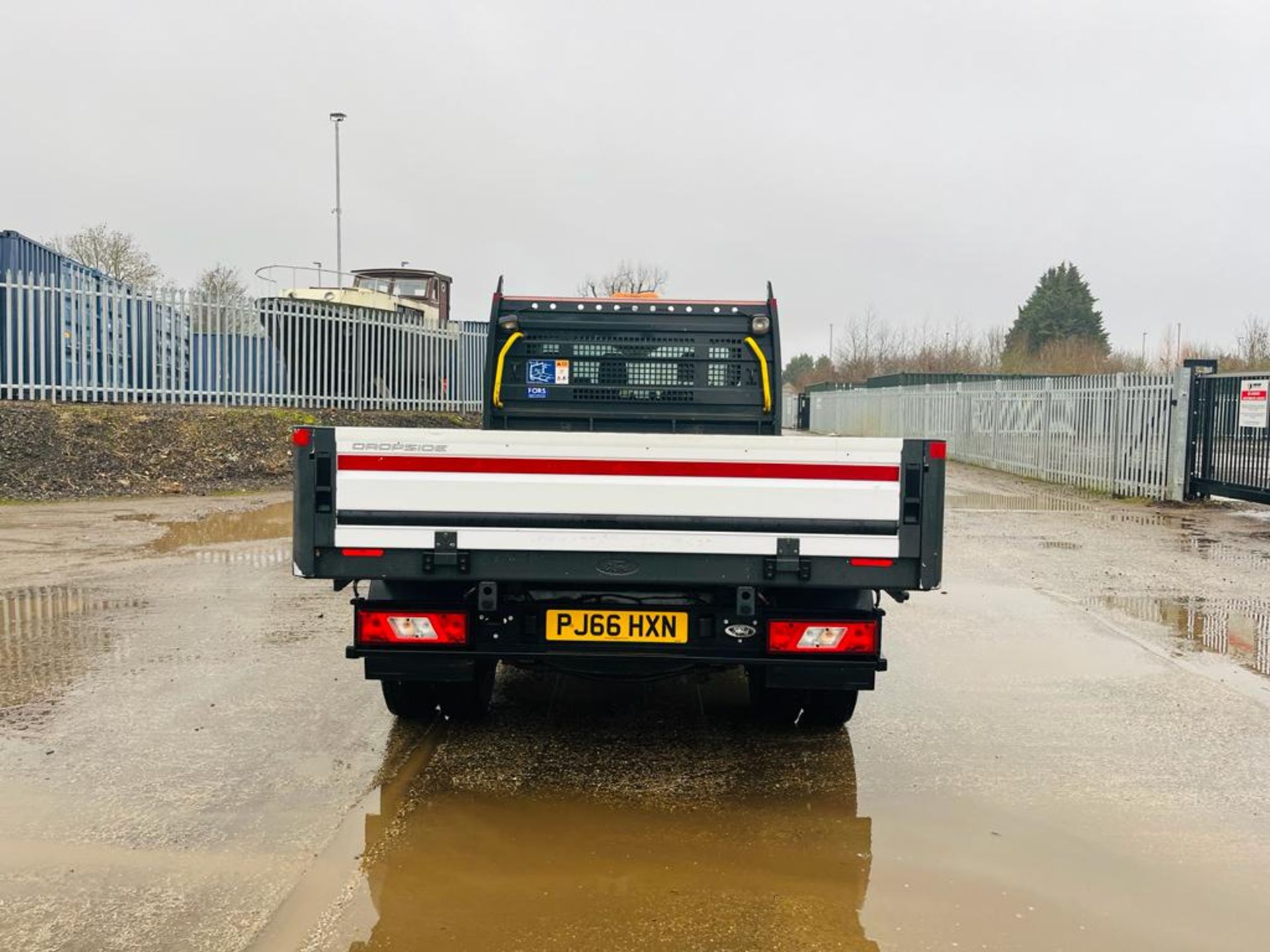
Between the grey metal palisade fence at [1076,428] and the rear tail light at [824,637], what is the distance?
13.9 metres

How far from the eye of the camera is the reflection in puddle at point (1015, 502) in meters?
16.3

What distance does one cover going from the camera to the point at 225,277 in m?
46.1

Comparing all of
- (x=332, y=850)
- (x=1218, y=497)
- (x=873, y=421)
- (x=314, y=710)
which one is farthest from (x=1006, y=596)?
(x=873, y=421)

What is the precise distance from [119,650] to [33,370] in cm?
1209

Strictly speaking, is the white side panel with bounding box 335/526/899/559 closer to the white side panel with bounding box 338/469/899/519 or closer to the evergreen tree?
the white side panel with bounding box 338/469/899/519

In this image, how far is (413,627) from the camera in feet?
14.9

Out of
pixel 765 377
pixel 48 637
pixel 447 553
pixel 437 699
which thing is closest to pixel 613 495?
pixel 447 553

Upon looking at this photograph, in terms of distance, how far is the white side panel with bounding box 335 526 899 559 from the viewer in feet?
14.2

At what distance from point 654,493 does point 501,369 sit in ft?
10.4

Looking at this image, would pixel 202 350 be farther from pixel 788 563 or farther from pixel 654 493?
pixel 788 563

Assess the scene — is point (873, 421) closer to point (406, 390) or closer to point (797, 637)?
point (406, 390)

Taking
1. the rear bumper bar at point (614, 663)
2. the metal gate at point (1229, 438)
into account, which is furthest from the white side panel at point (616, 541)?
the metal gate at point (1229, 438)

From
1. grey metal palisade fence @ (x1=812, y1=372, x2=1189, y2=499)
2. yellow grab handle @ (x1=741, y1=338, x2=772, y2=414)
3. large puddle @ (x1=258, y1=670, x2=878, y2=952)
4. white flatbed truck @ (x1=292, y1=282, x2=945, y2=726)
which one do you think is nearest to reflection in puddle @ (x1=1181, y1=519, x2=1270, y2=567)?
grey metal palisade fence @ (x1=812, y1=372, x2=1189, y2=499)

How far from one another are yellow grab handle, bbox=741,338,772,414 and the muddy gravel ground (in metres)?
1.88
